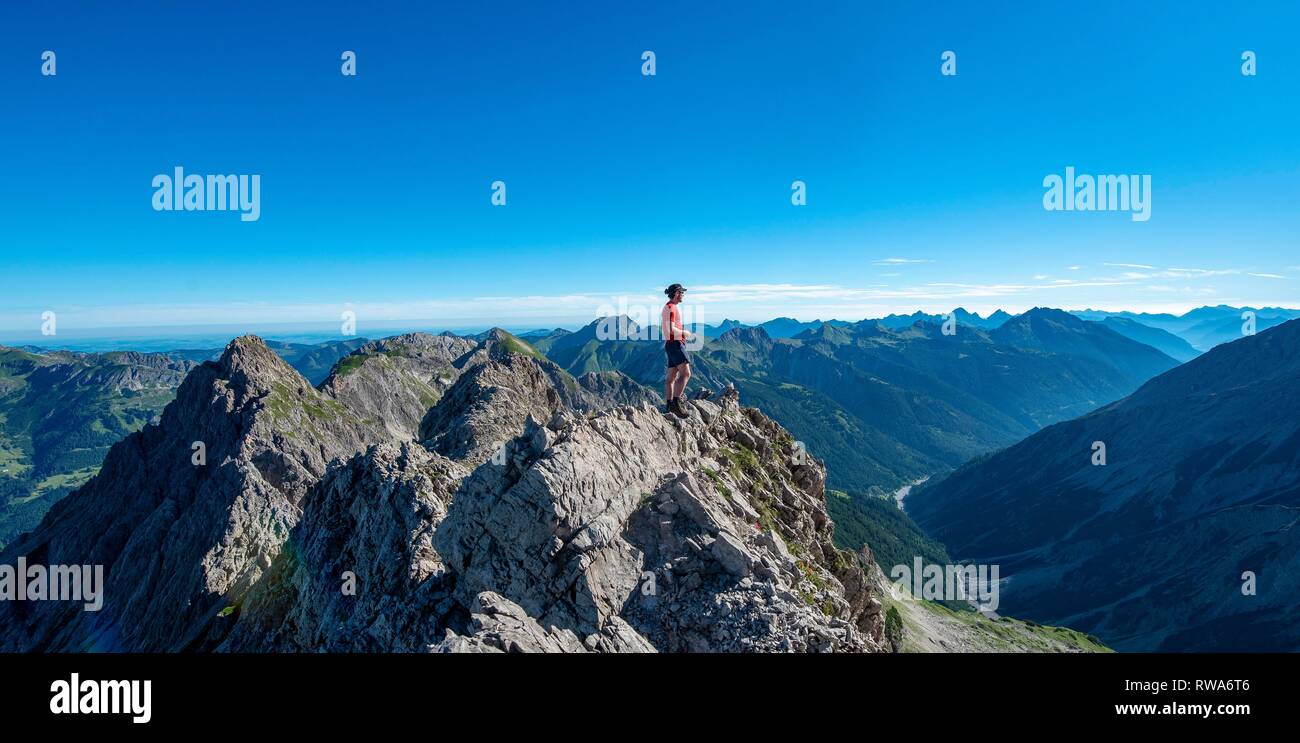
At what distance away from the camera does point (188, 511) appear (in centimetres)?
9425

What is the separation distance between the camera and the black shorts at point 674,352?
3200cm

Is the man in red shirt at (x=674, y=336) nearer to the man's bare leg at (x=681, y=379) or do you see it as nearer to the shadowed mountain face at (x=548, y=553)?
the man's bare leg at (x=681, y=379)

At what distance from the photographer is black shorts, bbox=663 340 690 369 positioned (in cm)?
3200

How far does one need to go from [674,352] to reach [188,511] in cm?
9880

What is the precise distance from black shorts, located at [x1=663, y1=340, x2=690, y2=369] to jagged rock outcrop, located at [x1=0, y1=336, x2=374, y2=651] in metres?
50.8

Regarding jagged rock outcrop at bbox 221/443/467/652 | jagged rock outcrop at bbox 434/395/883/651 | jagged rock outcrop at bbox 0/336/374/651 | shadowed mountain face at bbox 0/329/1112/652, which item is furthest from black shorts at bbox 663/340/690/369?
jagged rock outcrop at bbox 0/336/374/651

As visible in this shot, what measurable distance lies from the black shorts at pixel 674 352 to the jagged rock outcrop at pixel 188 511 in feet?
167

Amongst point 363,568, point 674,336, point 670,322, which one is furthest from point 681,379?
point 363,568
